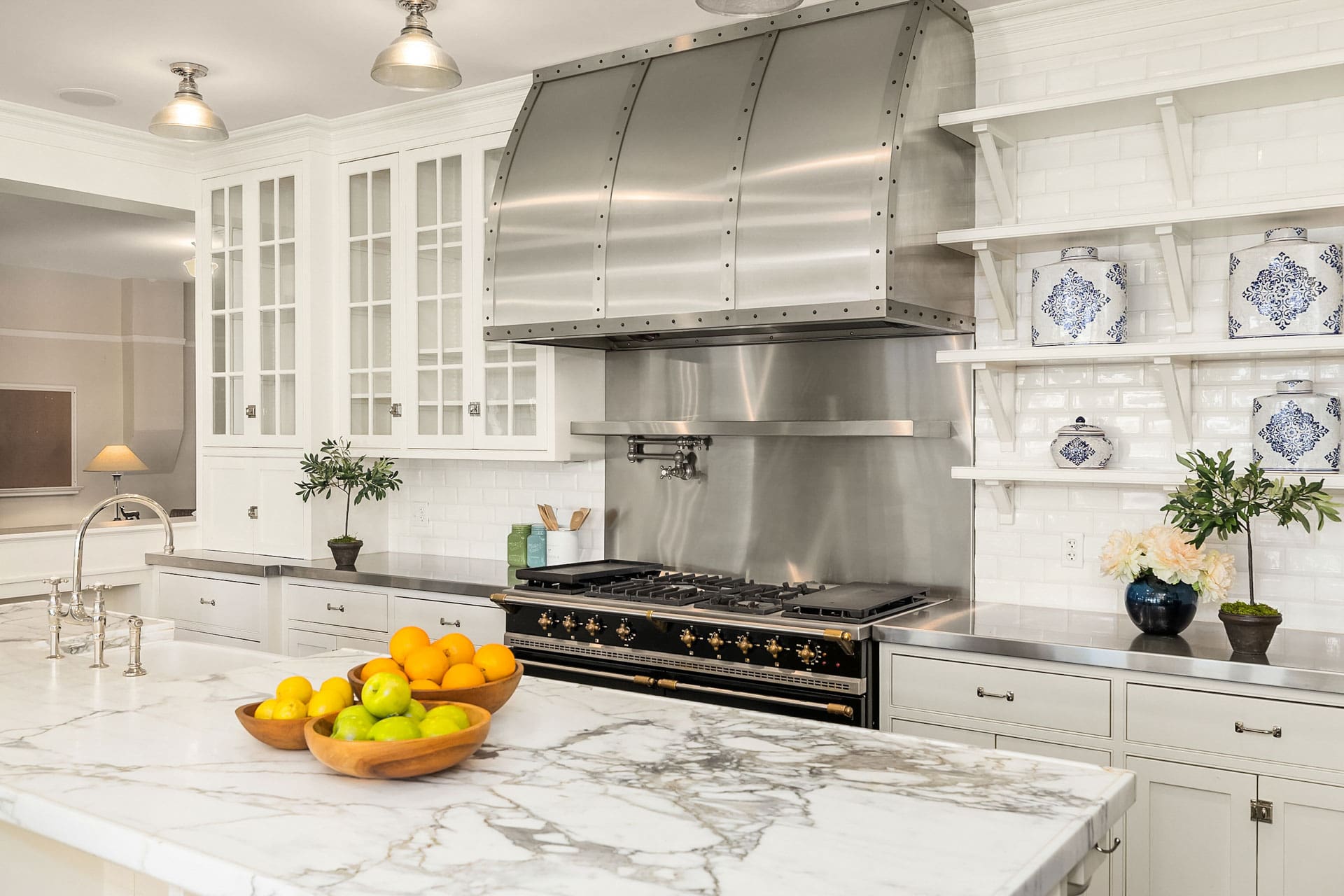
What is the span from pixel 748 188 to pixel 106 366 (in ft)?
25.9

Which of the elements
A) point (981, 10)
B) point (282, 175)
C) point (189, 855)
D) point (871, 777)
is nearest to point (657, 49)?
point (981, 10)

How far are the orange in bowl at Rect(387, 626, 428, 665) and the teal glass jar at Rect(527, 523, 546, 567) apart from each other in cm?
239

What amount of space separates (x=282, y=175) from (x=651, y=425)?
2.23m

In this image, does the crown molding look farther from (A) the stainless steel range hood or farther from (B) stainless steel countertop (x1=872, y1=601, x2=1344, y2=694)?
(B) stainless steel countertop (x1=872, y1=601, x2=1344, y2=694)

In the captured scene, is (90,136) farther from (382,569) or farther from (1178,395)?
(1178,395)

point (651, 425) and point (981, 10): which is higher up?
point (981, 10)

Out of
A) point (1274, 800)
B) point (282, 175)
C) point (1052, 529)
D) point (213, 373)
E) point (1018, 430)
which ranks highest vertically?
point (282, 175)

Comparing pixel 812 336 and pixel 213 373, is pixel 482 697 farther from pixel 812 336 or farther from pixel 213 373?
pixel 213 373

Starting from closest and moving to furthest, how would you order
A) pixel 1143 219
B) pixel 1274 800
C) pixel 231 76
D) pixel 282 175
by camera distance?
pixel 1274 800, pixel 1143 219, pixel 231 76, pixel 282 175

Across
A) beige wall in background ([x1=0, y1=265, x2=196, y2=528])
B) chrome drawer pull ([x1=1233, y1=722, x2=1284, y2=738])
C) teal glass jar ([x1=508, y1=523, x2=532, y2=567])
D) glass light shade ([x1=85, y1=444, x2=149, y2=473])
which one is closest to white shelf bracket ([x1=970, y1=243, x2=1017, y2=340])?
chrome drawer pull ([x1=1233, y1=722, x2=1284, y2=738])

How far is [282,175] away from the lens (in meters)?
5.00

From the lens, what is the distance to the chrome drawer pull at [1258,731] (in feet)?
8.48

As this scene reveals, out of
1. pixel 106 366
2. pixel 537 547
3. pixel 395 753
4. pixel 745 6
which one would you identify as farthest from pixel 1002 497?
pixel 106 366

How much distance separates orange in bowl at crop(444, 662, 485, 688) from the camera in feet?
6.50
